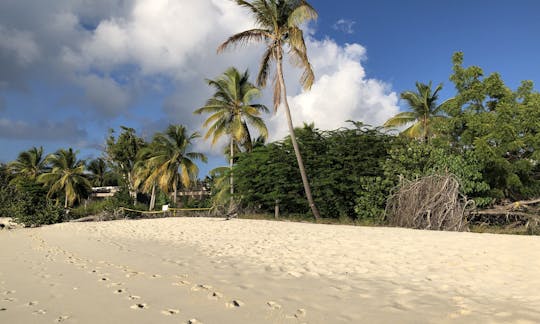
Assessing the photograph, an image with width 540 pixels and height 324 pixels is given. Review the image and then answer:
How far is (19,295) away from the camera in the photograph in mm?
3936

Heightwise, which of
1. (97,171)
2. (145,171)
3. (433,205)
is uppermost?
(97,171)

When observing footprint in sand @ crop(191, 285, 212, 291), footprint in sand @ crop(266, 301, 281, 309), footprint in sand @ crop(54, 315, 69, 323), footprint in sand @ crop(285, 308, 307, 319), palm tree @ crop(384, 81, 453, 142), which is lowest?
footprint in sand @ crop(54, 315, 69, 323)

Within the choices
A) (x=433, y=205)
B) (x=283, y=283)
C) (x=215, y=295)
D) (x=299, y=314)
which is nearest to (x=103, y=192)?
(x=433, y=205)

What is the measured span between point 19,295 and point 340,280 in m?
3.80

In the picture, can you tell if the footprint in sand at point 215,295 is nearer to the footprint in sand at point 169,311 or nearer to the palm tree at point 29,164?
the footprint in sand at point 169,311

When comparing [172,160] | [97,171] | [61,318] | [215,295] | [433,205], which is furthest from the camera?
[97,171]

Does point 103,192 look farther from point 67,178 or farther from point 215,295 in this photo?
point 215,295

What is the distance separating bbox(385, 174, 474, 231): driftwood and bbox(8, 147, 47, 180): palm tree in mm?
37515

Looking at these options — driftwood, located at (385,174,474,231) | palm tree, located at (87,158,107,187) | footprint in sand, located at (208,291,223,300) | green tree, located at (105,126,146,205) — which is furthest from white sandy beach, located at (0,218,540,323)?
palm tree, located at (87,158,107,187)

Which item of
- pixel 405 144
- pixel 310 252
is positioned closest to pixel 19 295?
pixel 310 252

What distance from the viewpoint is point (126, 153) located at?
29.0m

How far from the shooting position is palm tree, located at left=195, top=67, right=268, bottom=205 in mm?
20484

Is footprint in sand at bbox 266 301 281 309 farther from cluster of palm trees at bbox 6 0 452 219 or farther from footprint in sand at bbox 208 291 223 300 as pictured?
cluster of palm trees at bbox 6 0 452 219

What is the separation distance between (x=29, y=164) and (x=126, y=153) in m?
16.3
